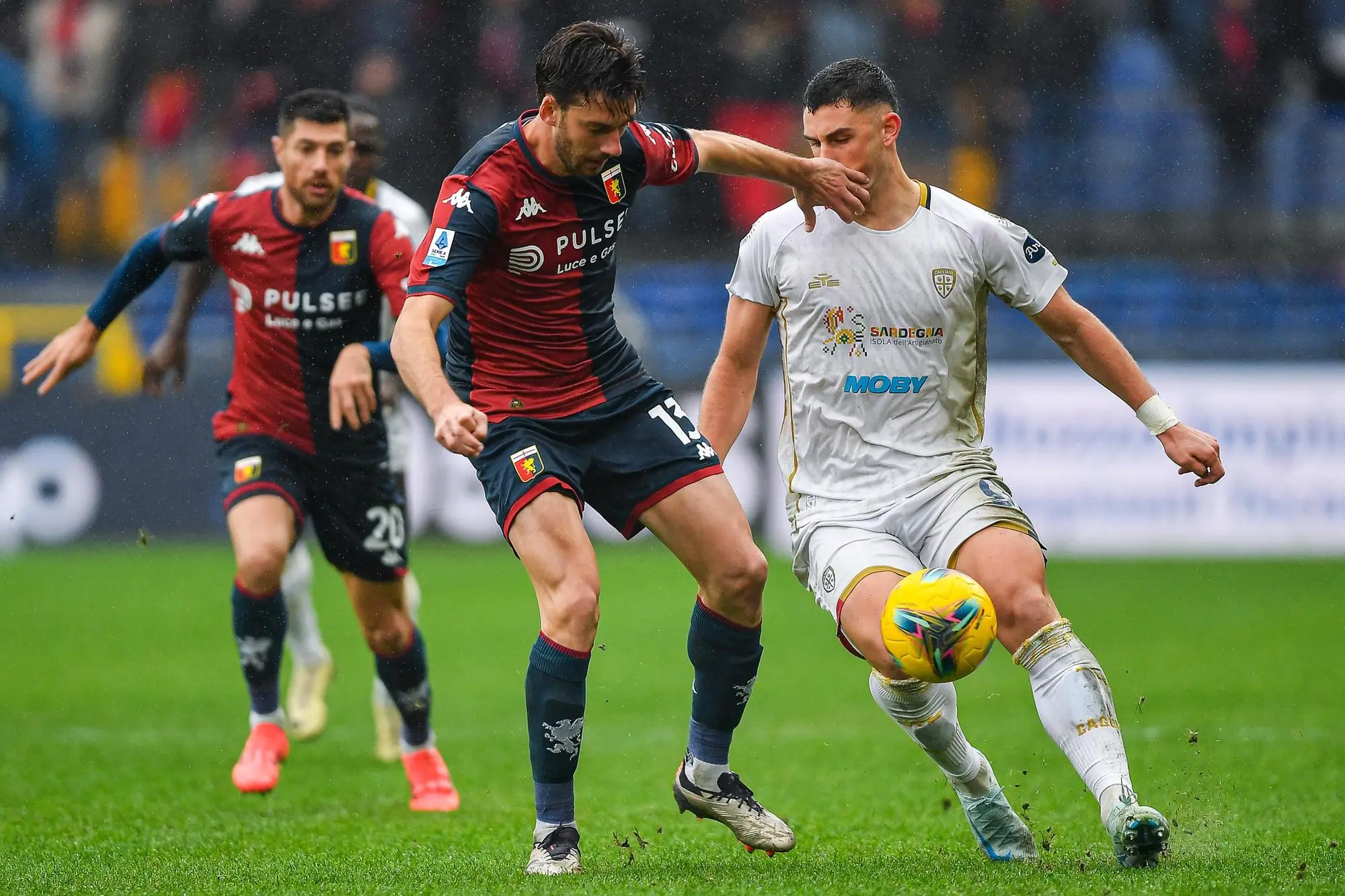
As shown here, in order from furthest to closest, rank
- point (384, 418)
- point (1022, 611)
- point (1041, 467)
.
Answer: point (1041, 467) → point (384, 418) → point (1022, 611)

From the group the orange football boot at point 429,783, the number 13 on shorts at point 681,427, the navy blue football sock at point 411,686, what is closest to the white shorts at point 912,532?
the number 13 on shorts at point 681,427

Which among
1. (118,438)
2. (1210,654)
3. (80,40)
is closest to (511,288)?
(1210,654)

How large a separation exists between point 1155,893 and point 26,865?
3300mm

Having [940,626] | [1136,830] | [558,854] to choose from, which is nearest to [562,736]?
[558,854]

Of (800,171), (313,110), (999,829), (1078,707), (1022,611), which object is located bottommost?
(999,829)

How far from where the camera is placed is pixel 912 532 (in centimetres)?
506

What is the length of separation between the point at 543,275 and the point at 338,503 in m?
1.84

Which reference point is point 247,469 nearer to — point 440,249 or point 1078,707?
point 440,249

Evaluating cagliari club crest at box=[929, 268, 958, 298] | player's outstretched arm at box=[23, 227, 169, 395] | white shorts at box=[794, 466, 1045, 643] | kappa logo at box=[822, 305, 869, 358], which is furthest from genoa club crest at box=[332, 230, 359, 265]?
cagliari club crest at box=[929, 268, 958, 298]

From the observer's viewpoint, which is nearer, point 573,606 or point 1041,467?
point 573,606

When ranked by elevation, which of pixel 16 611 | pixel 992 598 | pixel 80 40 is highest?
pixel 80 40

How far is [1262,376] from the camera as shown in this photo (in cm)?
1327

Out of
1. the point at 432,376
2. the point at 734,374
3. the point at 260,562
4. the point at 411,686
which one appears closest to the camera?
the point at 432,376

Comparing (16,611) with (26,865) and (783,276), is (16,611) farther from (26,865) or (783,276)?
(783,276)
